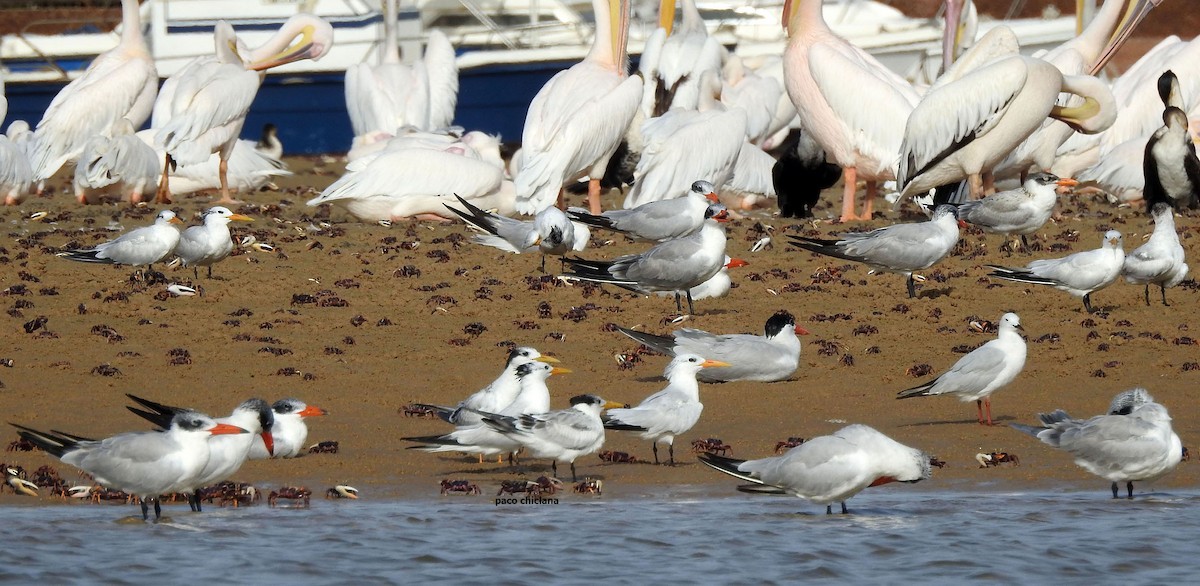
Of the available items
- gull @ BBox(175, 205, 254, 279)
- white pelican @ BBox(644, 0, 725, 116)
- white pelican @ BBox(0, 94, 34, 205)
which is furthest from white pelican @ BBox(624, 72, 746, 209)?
white pelican @ BBox(0, 94, 34, 205)

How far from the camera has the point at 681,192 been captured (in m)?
13.9

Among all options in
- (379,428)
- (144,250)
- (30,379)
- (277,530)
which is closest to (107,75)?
(144,250)

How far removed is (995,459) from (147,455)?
3624mm

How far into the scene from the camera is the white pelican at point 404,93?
1919cm

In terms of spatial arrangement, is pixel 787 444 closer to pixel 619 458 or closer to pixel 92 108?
pixel 619 458

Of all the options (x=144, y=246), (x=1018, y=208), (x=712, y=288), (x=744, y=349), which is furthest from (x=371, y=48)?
(x=744, y=349)

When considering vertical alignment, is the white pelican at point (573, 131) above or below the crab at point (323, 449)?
above

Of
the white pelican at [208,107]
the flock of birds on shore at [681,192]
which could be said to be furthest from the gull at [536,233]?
the white pelican at [208,107]

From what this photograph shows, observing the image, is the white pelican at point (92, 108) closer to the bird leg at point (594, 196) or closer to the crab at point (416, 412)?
the bird leg at point (594, 196)

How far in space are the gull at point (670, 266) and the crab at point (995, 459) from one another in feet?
8.29

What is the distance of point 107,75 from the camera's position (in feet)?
58.6

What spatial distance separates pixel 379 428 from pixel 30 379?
6.64ft

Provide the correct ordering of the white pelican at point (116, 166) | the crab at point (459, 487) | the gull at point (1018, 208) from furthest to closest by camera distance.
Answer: the white pelican at point (116, 166), the gull at point (1018, 208), the crab at point (459, 487)

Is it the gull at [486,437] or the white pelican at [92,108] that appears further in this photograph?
the white pelican at [92,108]
